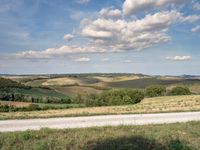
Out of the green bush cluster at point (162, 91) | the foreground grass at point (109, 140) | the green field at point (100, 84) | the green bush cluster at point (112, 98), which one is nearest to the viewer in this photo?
the foreground grass at point (109, 140)

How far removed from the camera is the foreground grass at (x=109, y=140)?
1037cm

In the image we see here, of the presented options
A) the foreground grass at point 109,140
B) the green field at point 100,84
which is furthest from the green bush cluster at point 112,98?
the foreground grass at point 109,140

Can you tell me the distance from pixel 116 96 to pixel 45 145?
6492 cm

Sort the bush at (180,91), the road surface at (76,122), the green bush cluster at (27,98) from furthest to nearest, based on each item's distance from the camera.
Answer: the bush at (180,91) < the green bush cluster at (27,98) < the road surface at (76,122)

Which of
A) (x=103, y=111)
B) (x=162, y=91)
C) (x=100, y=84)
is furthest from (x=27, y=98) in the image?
(x=100, y=84)

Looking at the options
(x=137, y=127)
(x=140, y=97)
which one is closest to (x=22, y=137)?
(x=137, y=127)

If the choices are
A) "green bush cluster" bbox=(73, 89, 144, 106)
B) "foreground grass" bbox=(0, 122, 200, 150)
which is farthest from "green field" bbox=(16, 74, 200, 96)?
"foreground grass" bbox=(0, 122, 200, 150)

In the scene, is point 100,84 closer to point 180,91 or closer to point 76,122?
point 180,91

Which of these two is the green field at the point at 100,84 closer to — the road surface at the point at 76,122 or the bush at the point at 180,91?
the bush at the point at 180,91

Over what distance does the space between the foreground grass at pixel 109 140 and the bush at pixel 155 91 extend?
255 feet

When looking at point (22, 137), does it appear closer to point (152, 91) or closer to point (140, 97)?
point (140, 97)

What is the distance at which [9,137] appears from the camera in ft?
39.9

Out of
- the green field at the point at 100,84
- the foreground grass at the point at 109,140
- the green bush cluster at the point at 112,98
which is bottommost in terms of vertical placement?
the green bush cluster at the point at 112,98

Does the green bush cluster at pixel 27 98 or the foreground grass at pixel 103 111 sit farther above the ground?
the foreground grass at pixel 103 111
